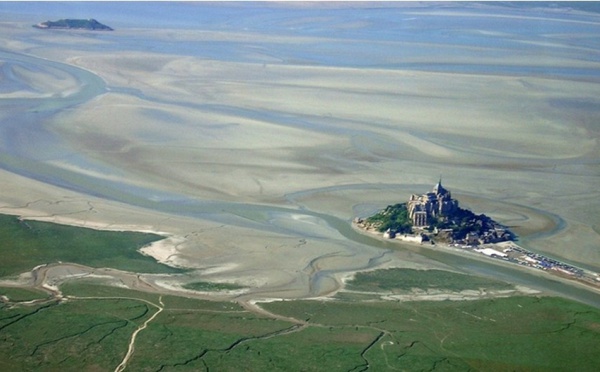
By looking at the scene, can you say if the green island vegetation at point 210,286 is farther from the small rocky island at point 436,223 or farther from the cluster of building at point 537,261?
the cluster of building at point 537,261

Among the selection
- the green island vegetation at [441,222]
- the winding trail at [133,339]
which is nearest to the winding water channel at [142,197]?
the green island vegetation at [441,222]

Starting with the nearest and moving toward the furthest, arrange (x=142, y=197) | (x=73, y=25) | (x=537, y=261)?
(x=537, y=261), (x=142, y=197), (x=73, y=25)

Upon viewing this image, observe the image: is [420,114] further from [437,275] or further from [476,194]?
[437,275]

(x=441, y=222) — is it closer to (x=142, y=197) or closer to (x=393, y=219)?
(x=393, y=219)

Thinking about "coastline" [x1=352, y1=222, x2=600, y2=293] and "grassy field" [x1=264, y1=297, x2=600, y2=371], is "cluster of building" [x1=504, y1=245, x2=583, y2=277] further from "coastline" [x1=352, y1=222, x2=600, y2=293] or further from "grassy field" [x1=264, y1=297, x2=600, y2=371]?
"grassy field" [x1=264, y1=297, x2=600, y2=371]

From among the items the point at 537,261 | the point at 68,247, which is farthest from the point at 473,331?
the point at 68,247

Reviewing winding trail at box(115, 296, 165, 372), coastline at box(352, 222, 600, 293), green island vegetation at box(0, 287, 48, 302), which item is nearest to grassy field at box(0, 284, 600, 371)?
winding trail at box(115, 296, 165, 372)
